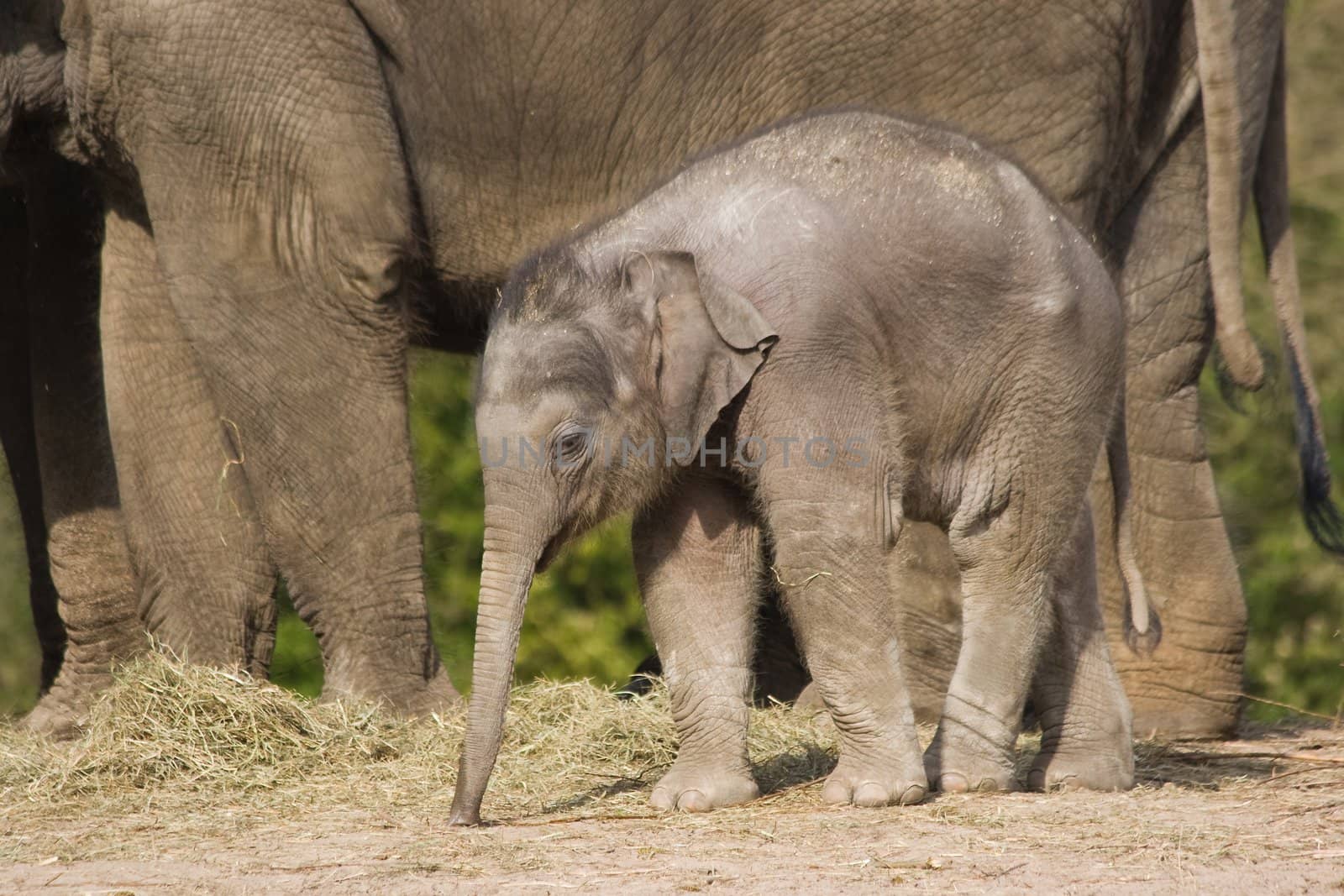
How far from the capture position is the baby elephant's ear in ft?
14.3

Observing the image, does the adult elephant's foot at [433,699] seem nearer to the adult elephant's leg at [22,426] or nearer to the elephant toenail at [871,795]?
the elephant toenail at [871,795]

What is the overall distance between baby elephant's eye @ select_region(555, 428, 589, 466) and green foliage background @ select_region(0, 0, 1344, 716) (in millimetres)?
5483

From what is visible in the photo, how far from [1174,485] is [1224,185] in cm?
150

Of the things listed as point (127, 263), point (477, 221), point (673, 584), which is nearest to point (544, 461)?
point (673, 584)

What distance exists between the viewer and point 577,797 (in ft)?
15.4

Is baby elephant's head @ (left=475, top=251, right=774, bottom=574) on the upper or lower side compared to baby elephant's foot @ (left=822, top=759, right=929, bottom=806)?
upper

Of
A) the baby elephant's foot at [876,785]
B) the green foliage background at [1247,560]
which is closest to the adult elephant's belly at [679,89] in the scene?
the baby elephant's foot at [876,785]

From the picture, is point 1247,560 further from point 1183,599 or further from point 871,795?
point 871,795

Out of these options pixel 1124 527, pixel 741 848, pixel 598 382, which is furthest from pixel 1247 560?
pixel 741 848

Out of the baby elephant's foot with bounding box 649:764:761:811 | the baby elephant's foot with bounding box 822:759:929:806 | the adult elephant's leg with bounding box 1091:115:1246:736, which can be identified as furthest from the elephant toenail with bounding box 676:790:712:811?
the adult elephant's leg with bounding box 1091:115:1246:736

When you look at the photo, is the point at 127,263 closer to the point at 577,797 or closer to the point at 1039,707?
the point at 577,797

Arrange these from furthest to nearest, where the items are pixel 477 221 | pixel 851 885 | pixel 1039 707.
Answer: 1. pixel 477 221
2. pixel 1039 707
3. pixel 851 885

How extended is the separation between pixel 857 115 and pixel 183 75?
1793mm

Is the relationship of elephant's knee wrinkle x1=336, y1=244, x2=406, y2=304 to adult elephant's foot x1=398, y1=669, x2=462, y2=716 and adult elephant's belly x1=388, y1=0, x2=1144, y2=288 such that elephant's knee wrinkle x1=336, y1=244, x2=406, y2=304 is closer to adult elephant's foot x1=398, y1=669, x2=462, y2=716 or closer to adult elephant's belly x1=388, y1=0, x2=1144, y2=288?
adult elephant's belly x1=388, y1=0, x2=1144, y2=288
